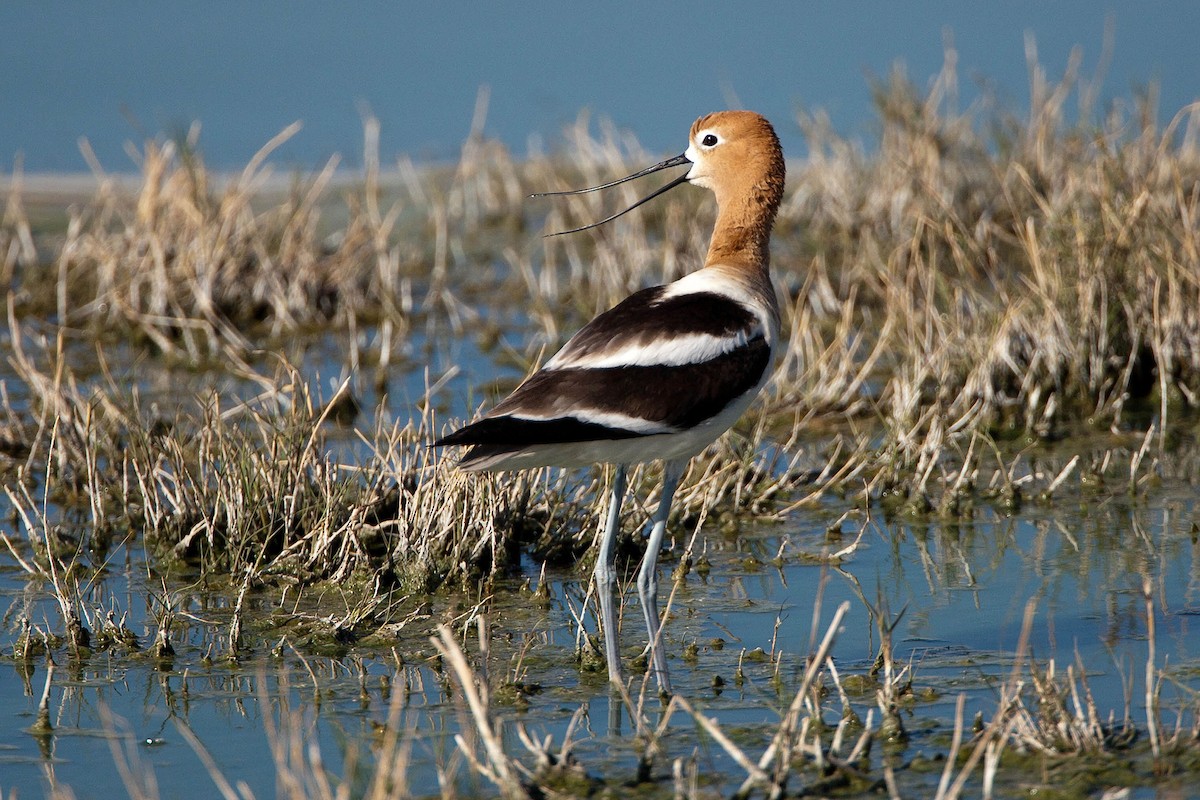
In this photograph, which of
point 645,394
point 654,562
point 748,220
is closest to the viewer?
point 645,394

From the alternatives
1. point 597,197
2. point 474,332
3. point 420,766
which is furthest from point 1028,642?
point 597,197

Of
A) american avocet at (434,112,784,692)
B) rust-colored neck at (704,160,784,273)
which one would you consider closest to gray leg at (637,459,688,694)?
american avocet at (434,112,784,692)

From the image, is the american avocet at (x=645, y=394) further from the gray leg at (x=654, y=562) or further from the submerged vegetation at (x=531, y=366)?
the submerged vegetation at (x=531, y=366)

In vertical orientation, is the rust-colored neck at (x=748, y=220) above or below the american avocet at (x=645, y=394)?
above

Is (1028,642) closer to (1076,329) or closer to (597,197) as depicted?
(1076,329)

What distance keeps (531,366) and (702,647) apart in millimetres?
2191

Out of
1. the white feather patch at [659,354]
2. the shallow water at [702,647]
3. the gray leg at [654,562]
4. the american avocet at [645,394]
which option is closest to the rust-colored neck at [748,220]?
the american avocet at [645,394]

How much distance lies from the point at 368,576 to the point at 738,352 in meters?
1.13

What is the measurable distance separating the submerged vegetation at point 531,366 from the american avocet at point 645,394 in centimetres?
39

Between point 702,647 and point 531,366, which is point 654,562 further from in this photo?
point 531,366

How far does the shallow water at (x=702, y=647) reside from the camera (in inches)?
125

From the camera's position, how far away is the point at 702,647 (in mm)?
3787

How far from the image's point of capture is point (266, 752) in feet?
10.5

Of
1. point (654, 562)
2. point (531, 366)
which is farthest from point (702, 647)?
point (531, 366)
